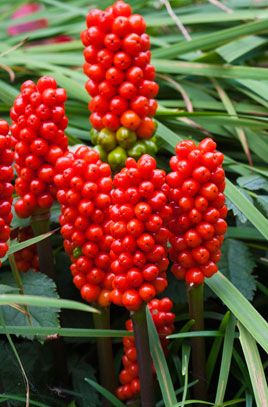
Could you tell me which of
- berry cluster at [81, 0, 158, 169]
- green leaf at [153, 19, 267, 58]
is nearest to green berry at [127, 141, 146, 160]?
berry cluster at [81, 0, 158, 169]

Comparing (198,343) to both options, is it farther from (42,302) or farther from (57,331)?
(42,302)

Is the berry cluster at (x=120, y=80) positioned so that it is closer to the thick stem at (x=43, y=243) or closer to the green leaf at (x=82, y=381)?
the thick stem at (x=43, y=243)

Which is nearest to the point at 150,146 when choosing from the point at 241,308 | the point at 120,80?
the point at 120,80

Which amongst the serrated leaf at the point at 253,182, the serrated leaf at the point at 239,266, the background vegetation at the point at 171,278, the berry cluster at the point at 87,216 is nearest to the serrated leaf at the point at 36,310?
the background vegetation at the point at 171,278

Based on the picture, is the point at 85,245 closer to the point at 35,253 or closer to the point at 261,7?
the point at 35,253

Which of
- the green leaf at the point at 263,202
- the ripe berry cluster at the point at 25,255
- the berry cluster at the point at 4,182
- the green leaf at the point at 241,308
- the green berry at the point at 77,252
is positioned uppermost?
the berry cluster at the point at 4,182

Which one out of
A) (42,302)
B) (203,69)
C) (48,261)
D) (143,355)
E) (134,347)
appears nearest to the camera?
(42,302)
